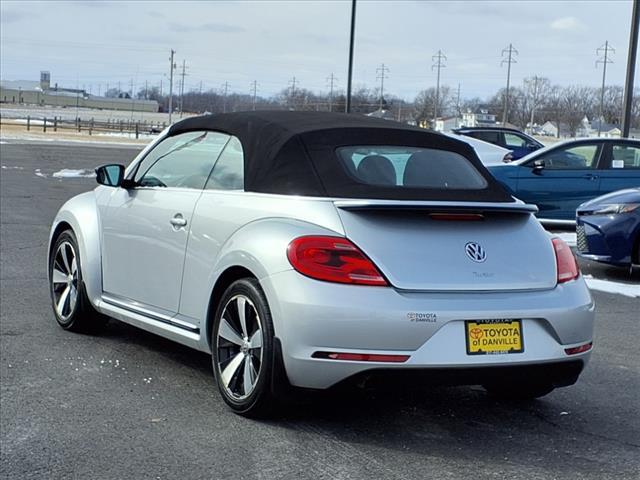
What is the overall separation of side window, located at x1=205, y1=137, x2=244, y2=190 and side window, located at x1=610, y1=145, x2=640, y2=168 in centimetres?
1088

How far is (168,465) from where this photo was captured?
425 cm

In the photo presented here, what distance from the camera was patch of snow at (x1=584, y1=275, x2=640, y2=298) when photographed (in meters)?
9.55

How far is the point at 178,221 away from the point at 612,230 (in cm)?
609

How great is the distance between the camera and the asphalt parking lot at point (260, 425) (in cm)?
427

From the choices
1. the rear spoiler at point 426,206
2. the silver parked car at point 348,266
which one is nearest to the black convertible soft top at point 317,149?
the silver parked car at point 348,266

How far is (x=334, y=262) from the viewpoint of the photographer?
4.52m

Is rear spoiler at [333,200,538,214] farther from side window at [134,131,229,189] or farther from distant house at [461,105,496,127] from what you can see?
distant house at [461,105,496,127]

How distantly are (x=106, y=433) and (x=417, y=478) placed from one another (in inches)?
62.1

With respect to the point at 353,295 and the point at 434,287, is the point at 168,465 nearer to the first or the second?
the point at 353,295

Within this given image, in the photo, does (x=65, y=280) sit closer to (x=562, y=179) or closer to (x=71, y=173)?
(x=562, y=179)

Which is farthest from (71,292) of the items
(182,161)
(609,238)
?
(609,238)

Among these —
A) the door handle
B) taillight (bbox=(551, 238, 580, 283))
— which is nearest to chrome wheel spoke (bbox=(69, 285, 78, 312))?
the door handle

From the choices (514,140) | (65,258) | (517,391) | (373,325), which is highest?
(514,140)

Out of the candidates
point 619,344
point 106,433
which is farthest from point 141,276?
point 619,344
